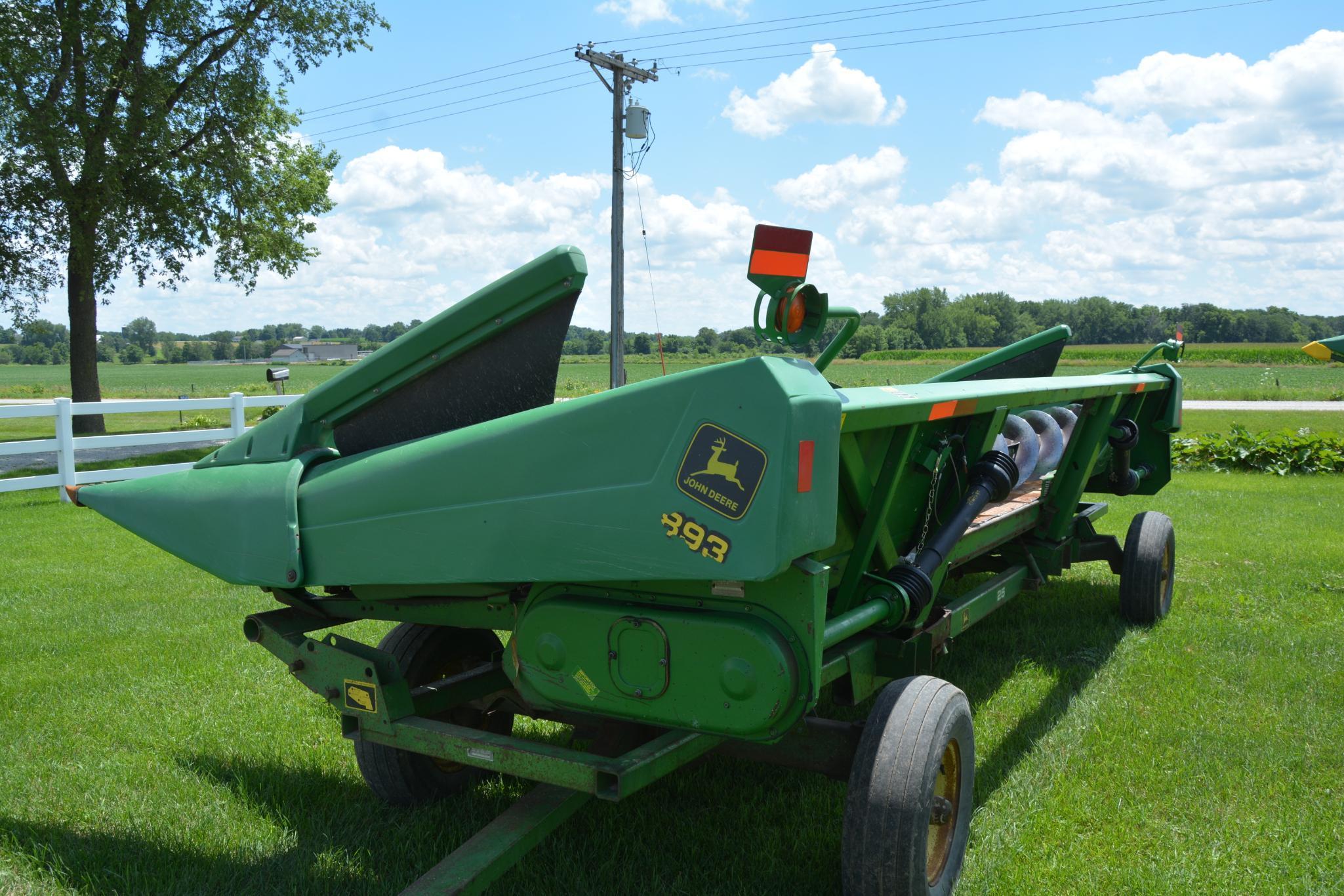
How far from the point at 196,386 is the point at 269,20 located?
39.8 metres

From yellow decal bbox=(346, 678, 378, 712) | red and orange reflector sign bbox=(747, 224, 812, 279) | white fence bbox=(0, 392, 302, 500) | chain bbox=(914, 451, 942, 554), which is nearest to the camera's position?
red and orange reflector sign bbox=(747, 224, 812, 279)

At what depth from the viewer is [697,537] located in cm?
226

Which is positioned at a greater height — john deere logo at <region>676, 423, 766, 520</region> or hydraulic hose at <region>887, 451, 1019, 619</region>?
john deere logo at <region>676, 423, 766, 520</region>

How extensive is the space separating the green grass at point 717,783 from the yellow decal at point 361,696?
1.84ft

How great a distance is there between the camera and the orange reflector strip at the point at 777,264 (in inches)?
94.0

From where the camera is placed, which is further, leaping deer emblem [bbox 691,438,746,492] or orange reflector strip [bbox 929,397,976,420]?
orange reflector strip [bbox 929,397,976,420]

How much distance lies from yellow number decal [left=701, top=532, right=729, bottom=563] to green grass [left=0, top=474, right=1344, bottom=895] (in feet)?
4.35

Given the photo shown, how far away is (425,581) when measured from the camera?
2.67 meters

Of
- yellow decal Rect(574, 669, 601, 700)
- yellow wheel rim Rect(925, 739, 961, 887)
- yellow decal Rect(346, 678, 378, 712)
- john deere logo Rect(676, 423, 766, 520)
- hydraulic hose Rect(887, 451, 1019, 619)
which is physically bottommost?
yellow wheel rim Rect(925, 739, 961, 887)

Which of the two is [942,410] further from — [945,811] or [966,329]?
[966,329]

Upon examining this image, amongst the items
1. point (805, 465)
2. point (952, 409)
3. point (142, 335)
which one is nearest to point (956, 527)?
point (952, 409)

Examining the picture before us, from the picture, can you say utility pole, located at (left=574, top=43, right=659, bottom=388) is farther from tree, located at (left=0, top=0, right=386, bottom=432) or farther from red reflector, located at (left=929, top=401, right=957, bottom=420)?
red reflector, located at (left=929, top=401, right=957, bottom=420)

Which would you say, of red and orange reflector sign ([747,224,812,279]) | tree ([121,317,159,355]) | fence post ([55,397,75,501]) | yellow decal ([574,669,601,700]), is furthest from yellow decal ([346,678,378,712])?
tree ([121,317,159,355])

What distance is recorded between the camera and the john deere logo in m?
2.21
